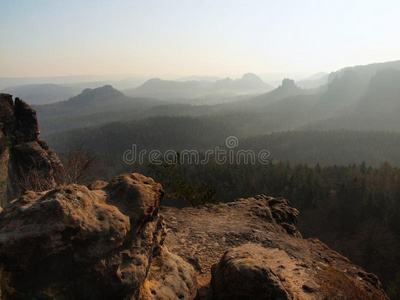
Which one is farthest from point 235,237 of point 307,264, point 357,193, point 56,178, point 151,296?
point 357,193

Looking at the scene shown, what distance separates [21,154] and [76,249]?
2618 cm

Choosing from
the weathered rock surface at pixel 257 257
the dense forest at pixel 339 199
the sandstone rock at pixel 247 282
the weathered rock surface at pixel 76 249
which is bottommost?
the dense forest at pixel 339 199

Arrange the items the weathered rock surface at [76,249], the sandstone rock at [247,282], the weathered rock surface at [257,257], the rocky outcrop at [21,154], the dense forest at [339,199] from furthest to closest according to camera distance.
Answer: the dense forest at [339,199]
the rocky outcrop at [21,154]
the weathered rock surface at [257,257]
the sandstone rock at [247,282]
the weathered rock surface at [76,249]

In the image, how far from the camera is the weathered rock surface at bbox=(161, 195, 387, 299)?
982 centimetres

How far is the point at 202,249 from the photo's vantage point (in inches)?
580

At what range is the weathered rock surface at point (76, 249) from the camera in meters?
7.60

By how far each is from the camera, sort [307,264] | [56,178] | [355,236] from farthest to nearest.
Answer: [355,236]
[56,178]
[307,264]

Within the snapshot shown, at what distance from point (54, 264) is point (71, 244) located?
2.06ft

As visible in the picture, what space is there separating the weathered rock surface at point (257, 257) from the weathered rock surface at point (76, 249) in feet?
6.65

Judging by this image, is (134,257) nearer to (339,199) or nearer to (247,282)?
(247,282)

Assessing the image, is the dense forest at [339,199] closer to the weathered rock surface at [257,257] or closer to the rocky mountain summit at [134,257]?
the weathered rock surface at [257,257]

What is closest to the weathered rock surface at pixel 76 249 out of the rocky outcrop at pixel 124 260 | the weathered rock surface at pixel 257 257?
the rocky outcrop at pixel 124 260

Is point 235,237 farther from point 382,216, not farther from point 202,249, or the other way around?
point 382,216

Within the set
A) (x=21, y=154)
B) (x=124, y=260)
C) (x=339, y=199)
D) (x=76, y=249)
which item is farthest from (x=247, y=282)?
(x=339, y=199)
